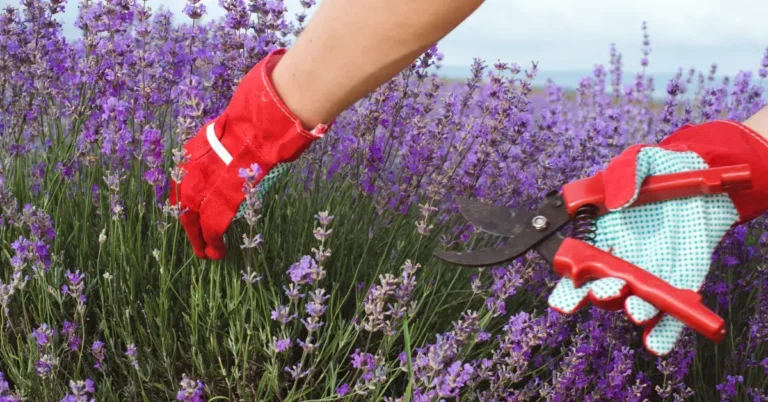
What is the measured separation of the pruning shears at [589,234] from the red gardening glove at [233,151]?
464 millimetres

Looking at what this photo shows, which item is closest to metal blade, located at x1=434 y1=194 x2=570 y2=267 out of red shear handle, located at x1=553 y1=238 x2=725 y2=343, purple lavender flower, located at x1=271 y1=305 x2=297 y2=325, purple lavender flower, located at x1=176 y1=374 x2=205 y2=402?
red shear handle, located at x1=553 y1=238 x2=725 y2=343

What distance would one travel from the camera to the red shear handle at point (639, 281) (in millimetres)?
1729

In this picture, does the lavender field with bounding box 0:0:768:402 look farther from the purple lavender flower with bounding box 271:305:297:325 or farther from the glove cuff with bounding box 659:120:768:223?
the glove cuff with bounding box 659:120:768:223

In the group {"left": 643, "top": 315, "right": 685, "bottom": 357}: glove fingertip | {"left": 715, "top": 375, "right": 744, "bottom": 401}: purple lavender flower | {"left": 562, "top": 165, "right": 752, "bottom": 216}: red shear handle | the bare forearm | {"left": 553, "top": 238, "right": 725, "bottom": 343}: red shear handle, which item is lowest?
{"left": 715, "top": 375, "right": 744, "bottom": 401}: purple lavender flower

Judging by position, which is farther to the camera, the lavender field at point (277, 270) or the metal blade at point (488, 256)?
the lavender field at point (277, 270)

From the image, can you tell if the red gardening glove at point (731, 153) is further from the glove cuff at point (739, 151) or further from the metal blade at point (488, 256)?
the metal blade at point (488, 256)

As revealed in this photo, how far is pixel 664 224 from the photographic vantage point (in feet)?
6.47

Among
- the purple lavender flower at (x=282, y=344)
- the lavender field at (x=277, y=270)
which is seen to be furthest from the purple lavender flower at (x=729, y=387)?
the purple lavender flower at (x=282, y=344)

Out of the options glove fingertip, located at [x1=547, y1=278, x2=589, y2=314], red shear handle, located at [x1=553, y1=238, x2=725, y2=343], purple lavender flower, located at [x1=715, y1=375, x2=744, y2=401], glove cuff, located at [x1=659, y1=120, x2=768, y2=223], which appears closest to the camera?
red shear handle, located at [x1=553, y1=238, x2=725, y2=343]

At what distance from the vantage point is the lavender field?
7.04 feet

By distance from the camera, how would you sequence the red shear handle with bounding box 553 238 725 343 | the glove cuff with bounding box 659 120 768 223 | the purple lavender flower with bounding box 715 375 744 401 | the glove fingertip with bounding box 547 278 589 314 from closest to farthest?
the red shear handle with bounding box 553 238 725 343
the glove fingertip with bounding box 547 278 589 314
the glove cuff with bounding box 659 120 768 223
the purple lavender flower with bounding box 715 375 744 401

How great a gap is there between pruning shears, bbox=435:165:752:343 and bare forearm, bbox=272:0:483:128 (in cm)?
40

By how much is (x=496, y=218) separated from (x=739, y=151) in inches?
23.3

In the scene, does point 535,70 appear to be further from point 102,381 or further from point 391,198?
point 102,381
